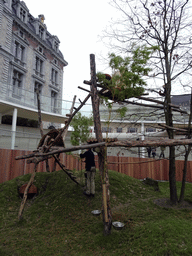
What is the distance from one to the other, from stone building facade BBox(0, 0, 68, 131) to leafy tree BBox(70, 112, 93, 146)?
9716 millimetres

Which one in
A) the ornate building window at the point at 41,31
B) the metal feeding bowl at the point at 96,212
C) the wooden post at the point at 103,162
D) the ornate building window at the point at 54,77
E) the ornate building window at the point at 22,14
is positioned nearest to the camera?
the wooden post at the point at 103,162

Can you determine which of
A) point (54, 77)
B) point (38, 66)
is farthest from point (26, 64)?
point (54, 77)

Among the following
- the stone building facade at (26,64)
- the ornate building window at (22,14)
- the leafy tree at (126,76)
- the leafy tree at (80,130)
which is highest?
the ornate building window at (22,14)

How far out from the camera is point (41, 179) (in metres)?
8.37

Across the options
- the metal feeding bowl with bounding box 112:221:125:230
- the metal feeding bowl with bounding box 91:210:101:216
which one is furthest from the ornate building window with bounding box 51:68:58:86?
the metal feeding bowl with bounding box 112:221:125:230

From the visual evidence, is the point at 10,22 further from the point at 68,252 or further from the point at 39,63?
the point at 68,252

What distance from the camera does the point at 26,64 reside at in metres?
21.5

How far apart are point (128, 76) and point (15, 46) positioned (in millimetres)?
19402

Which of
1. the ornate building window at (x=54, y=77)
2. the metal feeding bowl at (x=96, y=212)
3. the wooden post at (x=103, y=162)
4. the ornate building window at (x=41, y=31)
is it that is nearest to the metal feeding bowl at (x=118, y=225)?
the wooden post at (x=103, y=162)

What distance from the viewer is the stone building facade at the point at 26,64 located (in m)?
16.9

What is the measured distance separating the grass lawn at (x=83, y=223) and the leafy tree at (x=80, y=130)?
1907 millimetres

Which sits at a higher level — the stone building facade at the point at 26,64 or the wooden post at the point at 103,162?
the stone building facade at the point at 26,64

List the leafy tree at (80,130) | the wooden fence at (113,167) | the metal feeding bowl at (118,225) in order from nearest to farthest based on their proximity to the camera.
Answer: the metal feeding bowl at (118,225) < the leafy tree at (80,130) < the wooden fence at (113,167)

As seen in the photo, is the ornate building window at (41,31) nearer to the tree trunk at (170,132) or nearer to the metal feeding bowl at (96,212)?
the tree trunk at (170,132)
